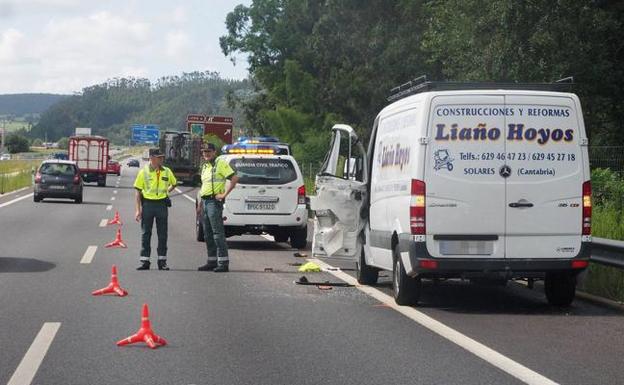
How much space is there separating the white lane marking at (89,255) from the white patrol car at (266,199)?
205 centimetres

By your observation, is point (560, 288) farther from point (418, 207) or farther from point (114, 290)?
point (114, 290)

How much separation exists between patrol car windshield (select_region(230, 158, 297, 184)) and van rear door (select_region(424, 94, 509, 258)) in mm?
9286

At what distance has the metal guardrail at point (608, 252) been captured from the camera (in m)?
12.1

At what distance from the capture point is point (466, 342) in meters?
9.46

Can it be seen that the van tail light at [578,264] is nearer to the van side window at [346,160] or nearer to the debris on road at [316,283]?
the debris on road at [316,283]

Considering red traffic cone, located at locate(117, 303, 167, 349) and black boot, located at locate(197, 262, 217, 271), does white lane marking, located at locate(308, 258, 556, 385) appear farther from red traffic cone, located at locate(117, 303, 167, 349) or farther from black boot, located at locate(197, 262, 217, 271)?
black boot, located at locate(197, 262, 217, 271)

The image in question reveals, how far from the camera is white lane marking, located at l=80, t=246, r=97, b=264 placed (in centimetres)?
1731

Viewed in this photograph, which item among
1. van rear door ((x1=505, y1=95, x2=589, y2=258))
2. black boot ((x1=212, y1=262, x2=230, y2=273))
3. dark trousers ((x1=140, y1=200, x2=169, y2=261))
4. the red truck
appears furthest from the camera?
the red truck

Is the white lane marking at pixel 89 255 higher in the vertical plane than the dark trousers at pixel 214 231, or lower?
lower

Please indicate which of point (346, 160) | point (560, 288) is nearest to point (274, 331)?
point (560, 288)

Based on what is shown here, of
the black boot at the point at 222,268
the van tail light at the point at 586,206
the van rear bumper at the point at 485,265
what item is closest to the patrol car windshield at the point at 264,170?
the black boot at the point at 222,268

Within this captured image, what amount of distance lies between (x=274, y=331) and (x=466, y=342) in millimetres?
1719

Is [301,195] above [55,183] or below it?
below

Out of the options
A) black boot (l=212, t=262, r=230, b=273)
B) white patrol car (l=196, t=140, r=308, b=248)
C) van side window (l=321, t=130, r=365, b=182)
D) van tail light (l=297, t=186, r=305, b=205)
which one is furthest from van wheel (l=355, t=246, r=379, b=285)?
van tail light (l=297, t=186, r=305, b=205)
